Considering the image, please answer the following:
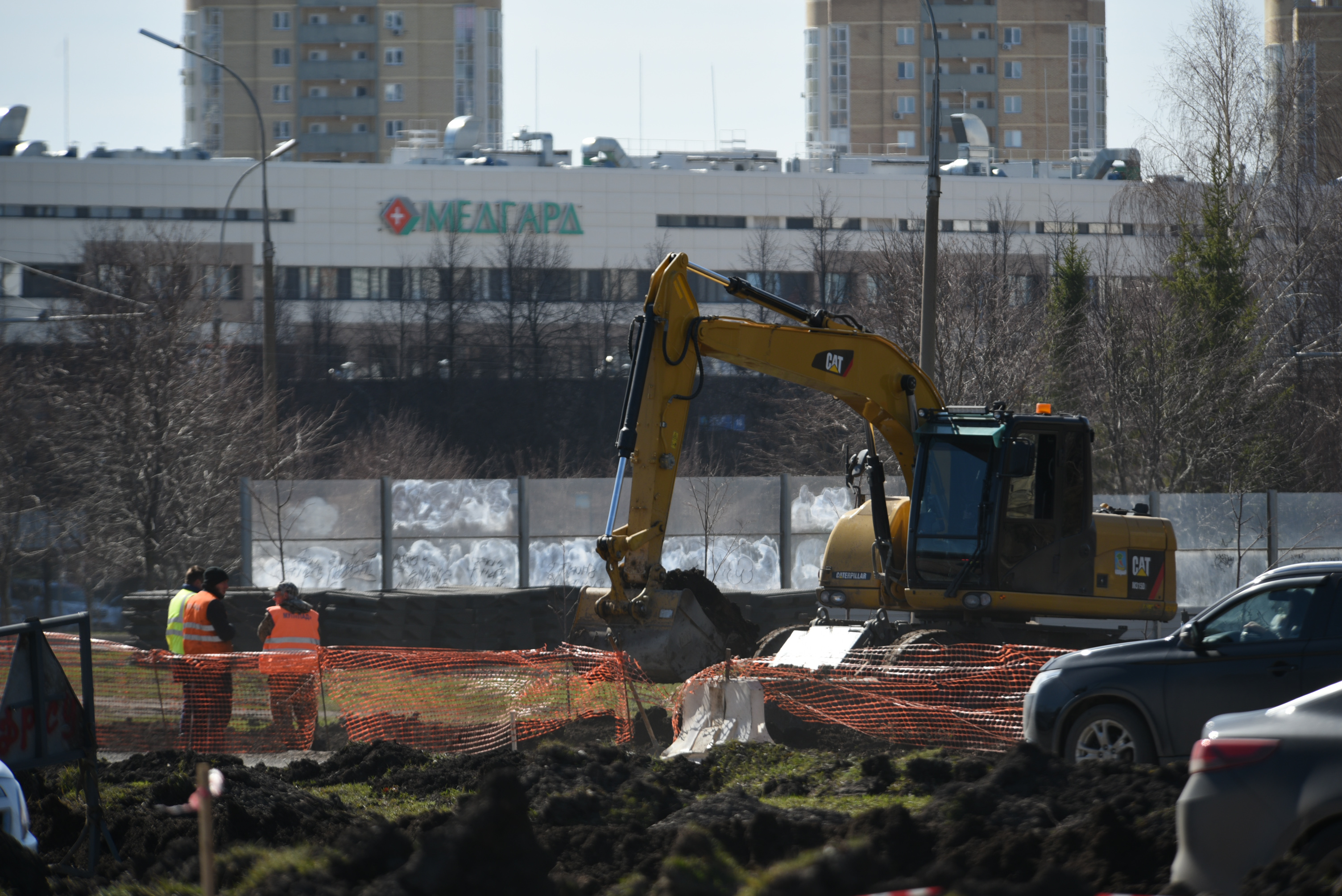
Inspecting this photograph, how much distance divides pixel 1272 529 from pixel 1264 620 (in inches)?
664

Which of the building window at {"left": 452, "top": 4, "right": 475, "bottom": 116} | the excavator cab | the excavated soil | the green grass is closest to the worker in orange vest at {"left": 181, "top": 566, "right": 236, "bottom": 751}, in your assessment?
the excavated soil

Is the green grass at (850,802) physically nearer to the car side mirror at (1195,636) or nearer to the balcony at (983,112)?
the car side mirror at (1195,636)

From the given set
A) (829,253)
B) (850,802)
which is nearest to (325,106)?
(829,253)

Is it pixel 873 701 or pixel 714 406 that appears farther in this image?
pixel 714 406

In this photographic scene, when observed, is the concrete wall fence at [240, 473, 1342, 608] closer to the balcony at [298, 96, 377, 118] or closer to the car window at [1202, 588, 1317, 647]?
the car window at [1202, 588, 1317, 647]

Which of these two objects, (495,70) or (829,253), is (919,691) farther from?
(495,70)

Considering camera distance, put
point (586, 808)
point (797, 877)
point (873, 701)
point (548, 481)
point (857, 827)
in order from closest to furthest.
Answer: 1. point (797, 877)
2. point (857, 827)
3. point (586, 808)
4. point (873, 701)
5. point (548, 481)

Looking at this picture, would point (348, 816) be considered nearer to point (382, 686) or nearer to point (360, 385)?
point (382, 686)

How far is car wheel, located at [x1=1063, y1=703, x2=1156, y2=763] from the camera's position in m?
9.52

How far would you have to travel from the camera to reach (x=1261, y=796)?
595 cm

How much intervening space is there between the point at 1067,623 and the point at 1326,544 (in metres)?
13.0

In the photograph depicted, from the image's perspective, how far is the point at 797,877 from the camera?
16.8 ft

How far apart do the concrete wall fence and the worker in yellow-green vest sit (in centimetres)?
722

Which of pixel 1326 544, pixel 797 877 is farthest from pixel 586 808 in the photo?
pixel 1326 544
